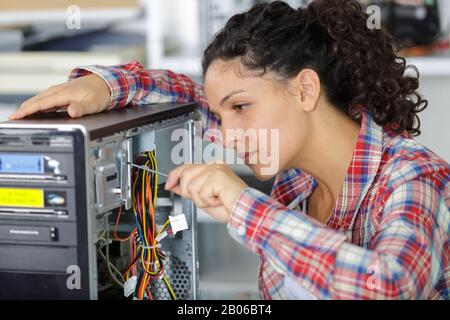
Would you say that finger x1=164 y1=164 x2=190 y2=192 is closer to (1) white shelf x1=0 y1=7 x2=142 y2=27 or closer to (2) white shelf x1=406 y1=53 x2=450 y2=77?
(2) white shelf x1=406 y1=53 x2=450 y2=77

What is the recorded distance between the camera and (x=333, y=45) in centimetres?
117

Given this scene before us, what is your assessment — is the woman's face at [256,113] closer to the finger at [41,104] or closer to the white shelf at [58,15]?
the finger at [41,104]

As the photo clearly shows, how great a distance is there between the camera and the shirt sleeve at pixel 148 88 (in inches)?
47.2

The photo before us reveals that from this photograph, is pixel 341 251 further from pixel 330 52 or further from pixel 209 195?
pixel 330 52

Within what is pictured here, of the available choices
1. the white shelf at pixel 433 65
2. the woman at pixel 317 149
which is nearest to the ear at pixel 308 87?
the woman at pixel 317 149

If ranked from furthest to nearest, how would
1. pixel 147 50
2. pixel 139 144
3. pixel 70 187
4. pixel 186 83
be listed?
pixel 147 50
pixel 186 83
pixel 139 144
pixel 70 187

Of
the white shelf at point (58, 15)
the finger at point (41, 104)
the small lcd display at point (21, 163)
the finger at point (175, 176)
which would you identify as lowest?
the finger at point (175, 176)

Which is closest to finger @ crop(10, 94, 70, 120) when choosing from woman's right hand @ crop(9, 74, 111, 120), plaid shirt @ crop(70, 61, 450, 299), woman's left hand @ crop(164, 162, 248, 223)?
woman's right hand @ crop(9, 74, 111, 120)

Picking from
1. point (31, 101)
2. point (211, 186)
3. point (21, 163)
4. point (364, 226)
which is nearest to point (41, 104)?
point (31, 101)

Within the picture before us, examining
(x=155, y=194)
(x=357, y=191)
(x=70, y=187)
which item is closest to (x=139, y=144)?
(x=155, y=194)

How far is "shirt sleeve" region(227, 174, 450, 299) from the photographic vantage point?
0.87 meters

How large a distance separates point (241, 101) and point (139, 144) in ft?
0.55

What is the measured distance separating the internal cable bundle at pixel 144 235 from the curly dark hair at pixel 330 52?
22 centimetres
